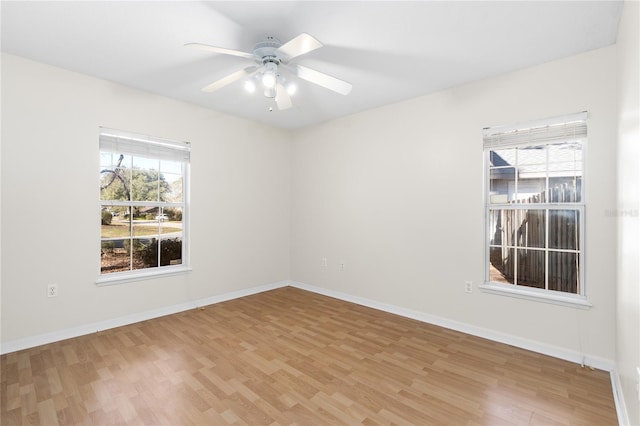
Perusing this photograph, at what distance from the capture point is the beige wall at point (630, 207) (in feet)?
5.00

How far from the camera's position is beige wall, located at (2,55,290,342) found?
9.04ft

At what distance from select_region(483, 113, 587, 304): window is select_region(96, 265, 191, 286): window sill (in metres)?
3.66

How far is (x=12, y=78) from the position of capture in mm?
2727

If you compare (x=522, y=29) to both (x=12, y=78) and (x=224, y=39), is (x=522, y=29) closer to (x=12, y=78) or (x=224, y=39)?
(x=224, y=39)

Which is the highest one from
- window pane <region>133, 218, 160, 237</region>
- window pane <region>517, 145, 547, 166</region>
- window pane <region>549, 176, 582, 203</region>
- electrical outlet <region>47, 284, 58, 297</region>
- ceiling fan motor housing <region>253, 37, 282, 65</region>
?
ceiling fan motor housing <region>253, 37, 282, 65</region>

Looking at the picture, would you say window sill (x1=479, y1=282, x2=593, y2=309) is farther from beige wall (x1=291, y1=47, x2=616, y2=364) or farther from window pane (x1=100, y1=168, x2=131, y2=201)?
window pane (x1=100, y1=168, x2=131, y2=201)

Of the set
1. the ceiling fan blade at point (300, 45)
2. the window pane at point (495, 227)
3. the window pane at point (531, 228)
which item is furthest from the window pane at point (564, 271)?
the ceiling fan blade at point (300, 45)

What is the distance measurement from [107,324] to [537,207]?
463 cm

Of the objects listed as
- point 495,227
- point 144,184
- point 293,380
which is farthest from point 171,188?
point 495,227

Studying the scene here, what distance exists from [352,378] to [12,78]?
13.1 feet

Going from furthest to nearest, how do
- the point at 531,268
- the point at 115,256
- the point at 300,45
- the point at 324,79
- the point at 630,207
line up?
the point at 115,256 → the point at 531,268 → the point at 324,79 → the point at 300,45 → the point at 630,207

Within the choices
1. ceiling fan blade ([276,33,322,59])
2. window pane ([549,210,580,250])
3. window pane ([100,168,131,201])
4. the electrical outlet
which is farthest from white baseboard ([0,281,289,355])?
window pane ([549,210,580,250])

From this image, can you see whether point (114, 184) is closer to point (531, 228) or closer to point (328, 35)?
point (328, 35)

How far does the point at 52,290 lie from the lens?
2945 mm
